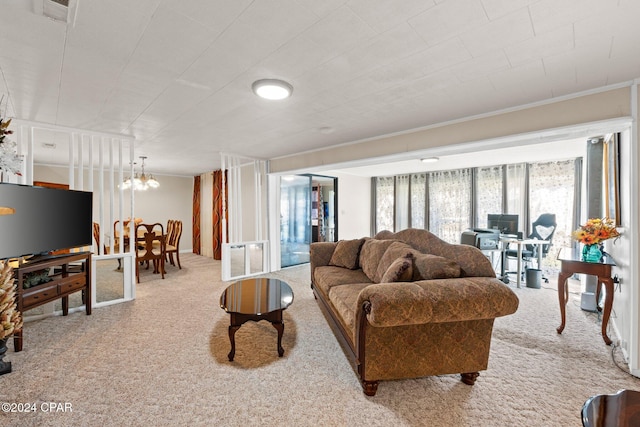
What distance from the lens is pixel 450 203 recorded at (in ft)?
23.0

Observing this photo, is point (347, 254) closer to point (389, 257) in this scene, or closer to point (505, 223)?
point (389, 257)

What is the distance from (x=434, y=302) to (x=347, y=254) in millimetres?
1945

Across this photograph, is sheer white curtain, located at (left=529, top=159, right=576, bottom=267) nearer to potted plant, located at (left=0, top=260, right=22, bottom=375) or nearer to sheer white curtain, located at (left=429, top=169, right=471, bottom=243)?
sheer white curtain, located at (left=429, top=169, right=471, bottom=243)

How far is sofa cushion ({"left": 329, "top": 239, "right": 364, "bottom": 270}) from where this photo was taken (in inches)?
139

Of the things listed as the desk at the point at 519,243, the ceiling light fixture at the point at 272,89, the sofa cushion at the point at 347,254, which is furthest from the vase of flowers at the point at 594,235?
the ceiling light fixture at the point at 272,89

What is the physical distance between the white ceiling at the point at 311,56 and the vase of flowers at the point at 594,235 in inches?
51.5

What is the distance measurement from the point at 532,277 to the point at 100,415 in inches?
218

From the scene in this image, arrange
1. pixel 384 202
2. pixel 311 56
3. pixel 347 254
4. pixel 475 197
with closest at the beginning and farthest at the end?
pixel 311 56
pixel 347 254
pixel 475 197
pixel 384 202

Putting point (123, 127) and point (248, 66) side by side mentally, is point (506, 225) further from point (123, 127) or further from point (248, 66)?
point (123, 127)

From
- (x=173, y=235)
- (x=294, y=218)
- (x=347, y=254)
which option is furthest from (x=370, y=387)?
(x=173, y=235)

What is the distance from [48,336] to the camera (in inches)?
105

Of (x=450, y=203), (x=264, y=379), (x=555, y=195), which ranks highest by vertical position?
(x=555, y=195)

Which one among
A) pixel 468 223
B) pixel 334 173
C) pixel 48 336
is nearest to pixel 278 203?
pixel 334 173

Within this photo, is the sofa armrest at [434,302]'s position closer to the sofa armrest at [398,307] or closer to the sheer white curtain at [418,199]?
the sofa armrest at [398,307]
